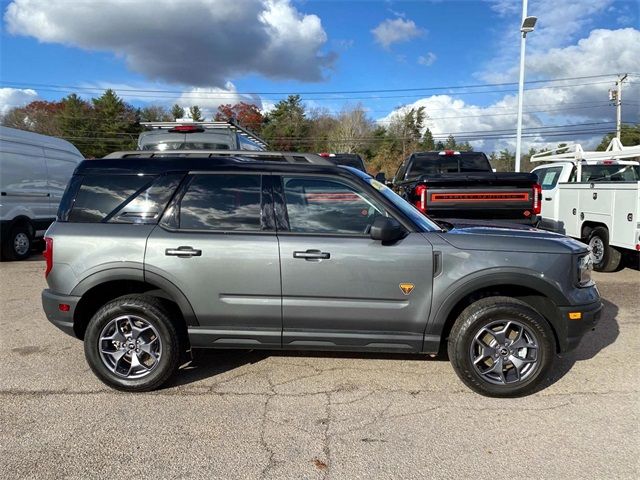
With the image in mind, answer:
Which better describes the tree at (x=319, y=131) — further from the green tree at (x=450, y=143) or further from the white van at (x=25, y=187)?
the white van at (x=25, y=187)

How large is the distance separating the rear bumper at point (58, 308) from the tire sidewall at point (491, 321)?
3129mm

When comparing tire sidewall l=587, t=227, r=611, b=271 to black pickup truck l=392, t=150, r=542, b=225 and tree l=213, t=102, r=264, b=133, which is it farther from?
tree l=213, t=102, r=264, b=133

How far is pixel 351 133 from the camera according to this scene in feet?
172

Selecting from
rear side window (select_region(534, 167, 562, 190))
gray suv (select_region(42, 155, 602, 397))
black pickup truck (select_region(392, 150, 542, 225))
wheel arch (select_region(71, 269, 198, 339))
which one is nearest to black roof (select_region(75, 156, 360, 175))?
gray suv (select_region(42, 155, 602, 397))

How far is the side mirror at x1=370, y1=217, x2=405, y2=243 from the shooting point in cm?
354

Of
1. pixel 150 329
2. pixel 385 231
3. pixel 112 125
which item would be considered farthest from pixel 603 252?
pixel 112 125

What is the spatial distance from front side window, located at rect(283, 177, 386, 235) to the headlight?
1.62 metres

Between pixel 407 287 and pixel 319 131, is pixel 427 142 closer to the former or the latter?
pixel 319 131

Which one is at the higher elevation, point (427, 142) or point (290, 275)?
point (427, 142)

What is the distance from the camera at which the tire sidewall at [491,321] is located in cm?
359

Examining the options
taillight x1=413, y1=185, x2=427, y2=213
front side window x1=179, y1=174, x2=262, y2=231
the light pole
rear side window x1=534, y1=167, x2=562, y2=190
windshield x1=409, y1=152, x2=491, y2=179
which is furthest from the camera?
the light pole

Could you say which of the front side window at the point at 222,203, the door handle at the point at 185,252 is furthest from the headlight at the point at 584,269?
the door handle at the point at 185,252

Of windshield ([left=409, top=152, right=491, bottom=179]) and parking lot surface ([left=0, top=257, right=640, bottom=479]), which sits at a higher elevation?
windshield ([left=409, top=152, right=491, bottom=179])

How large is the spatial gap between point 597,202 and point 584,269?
5449 millimetres
